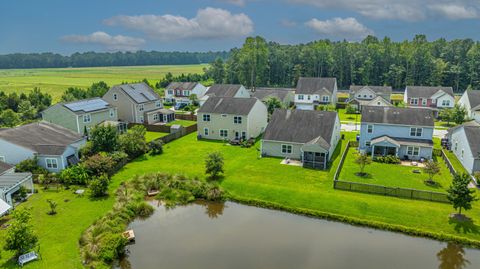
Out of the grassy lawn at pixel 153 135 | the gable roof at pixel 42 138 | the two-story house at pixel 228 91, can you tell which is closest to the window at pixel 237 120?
the grassy lawn at pixel 153 135

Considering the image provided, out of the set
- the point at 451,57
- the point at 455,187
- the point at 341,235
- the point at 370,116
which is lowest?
the point at 341,235

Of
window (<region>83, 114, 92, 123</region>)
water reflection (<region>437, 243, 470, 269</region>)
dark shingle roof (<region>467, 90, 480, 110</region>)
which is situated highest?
dark shingle roof (<region>467, 90, 480, 110</region>)

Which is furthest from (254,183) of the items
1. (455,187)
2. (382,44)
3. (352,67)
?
(382,44)

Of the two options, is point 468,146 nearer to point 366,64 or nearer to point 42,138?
point 42,138

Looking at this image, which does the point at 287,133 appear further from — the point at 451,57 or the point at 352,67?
the point at 451,57

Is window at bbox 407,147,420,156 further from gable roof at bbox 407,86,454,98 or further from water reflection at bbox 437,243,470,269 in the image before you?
gable roof at bbox 407,86,454,98

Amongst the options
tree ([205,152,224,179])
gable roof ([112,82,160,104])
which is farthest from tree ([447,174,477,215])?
gable roof ([112,82,160,104])
